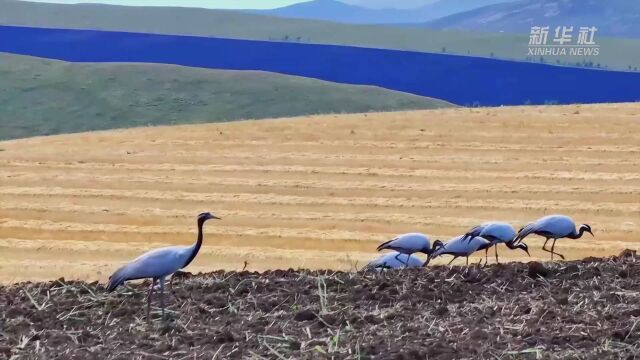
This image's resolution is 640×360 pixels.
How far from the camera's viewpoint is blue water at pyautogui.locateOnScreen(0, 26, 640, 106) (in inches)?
1395

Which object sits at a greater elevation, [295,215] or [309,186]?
[309,186]

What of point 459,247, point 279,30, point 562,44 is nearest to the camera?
point 459,247

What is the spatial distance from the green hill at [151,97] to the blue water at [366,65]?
1.99 feet

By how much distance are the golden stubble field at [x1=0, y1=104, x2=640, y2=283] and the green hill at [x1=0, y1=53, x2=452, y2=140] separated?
12614mm

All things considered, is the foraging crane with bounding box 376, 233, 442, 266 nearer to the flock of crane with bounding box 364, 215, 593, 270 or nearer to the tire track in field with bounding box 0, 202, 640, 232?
the flock of crane with bounding box 364, 215, 593, 270

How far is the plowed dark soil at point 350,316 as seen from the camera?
6.59m

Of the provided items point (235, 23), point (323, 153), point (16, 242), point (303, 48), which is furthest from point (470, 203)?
point (235, 23)

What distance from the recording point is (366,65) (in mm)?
41344

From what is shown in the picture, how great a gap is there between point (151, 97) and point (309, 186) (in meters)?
26.0

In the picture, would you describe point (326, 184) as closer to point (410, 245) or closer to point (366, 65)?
point (410, 245)

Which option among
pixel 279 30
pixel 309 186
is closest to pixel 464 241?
pixel 309 186

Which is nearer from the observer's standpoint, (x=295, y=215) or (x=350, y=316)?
(x=350, y=316)

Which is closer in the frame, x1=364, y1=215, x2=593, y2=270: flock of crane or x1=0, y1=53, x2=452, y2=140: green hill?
x1=364, y1=215, x2=593, y2=270: flock of crane

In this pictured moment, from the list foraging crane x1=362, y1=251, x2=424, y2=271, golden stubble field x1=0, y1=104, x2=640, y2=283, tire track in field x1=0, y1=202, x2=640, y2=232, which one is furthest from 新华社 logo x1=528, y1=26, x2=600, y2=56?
foraging crane x1=362, y1=251, x2=424, y2=271
